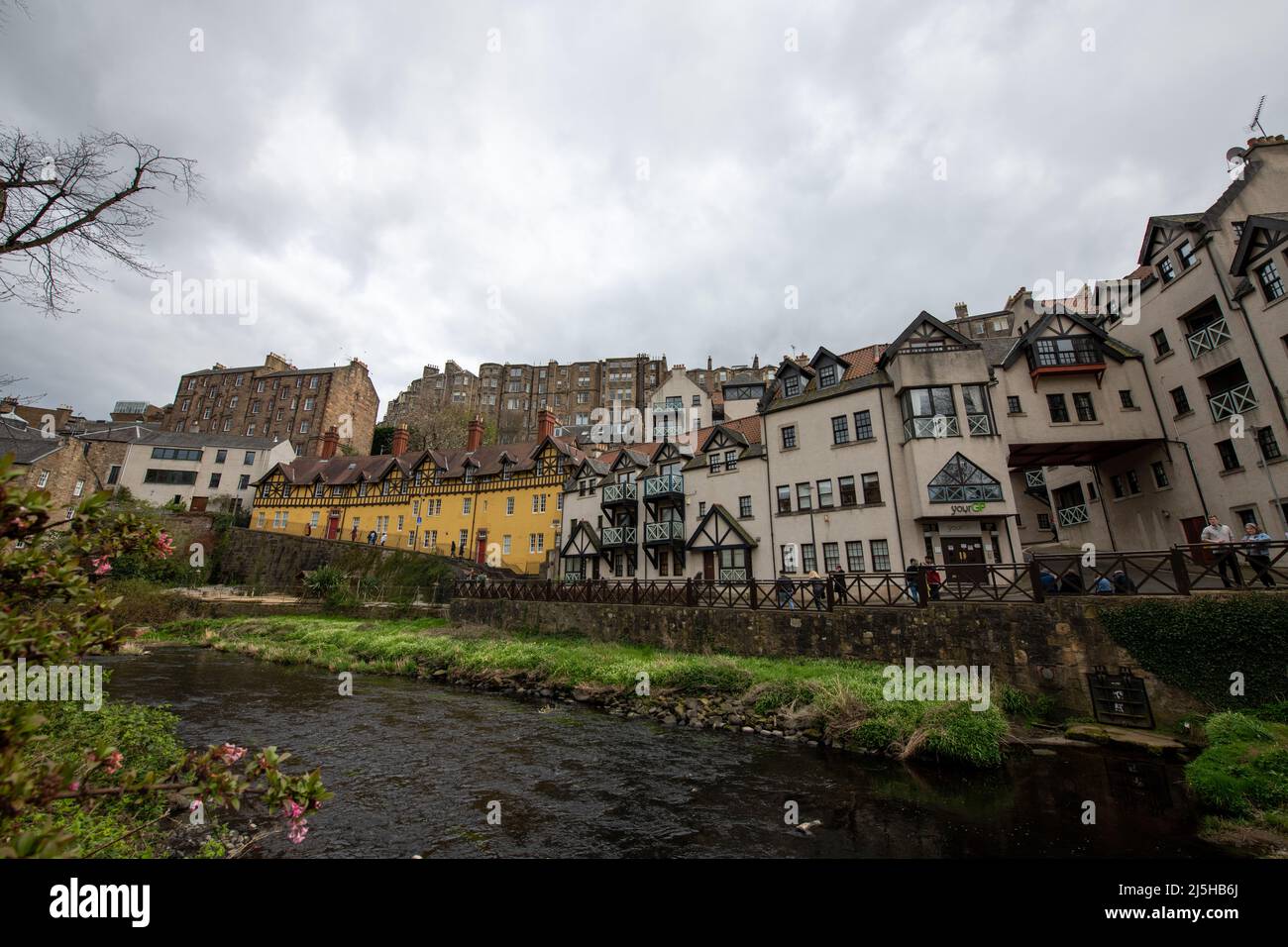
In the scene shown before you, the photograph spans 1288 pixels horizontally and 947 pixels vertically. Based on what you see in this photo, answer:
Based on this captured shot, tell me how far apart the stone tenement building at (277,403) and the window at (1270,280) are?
72.5m

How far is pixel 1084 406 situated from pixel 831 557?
47.2ft

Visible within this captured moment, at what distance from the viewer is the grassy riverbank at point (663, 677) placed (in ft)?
41.1

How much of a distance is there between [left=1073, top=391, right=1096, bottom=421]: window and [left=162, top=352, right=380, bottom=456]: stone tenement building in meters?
67.5

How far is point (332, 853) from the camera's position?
293 inches

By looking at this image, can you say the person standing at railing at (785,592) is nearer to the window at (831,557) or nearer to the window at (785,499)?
the window at (831,557)

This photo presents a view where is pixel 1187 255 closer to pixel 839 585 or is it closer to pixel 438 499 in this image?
pixel 839 585

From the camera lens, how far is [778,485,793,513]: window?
27.4 metres

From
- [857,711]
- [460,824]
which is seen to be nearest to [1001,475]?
[857,711]
